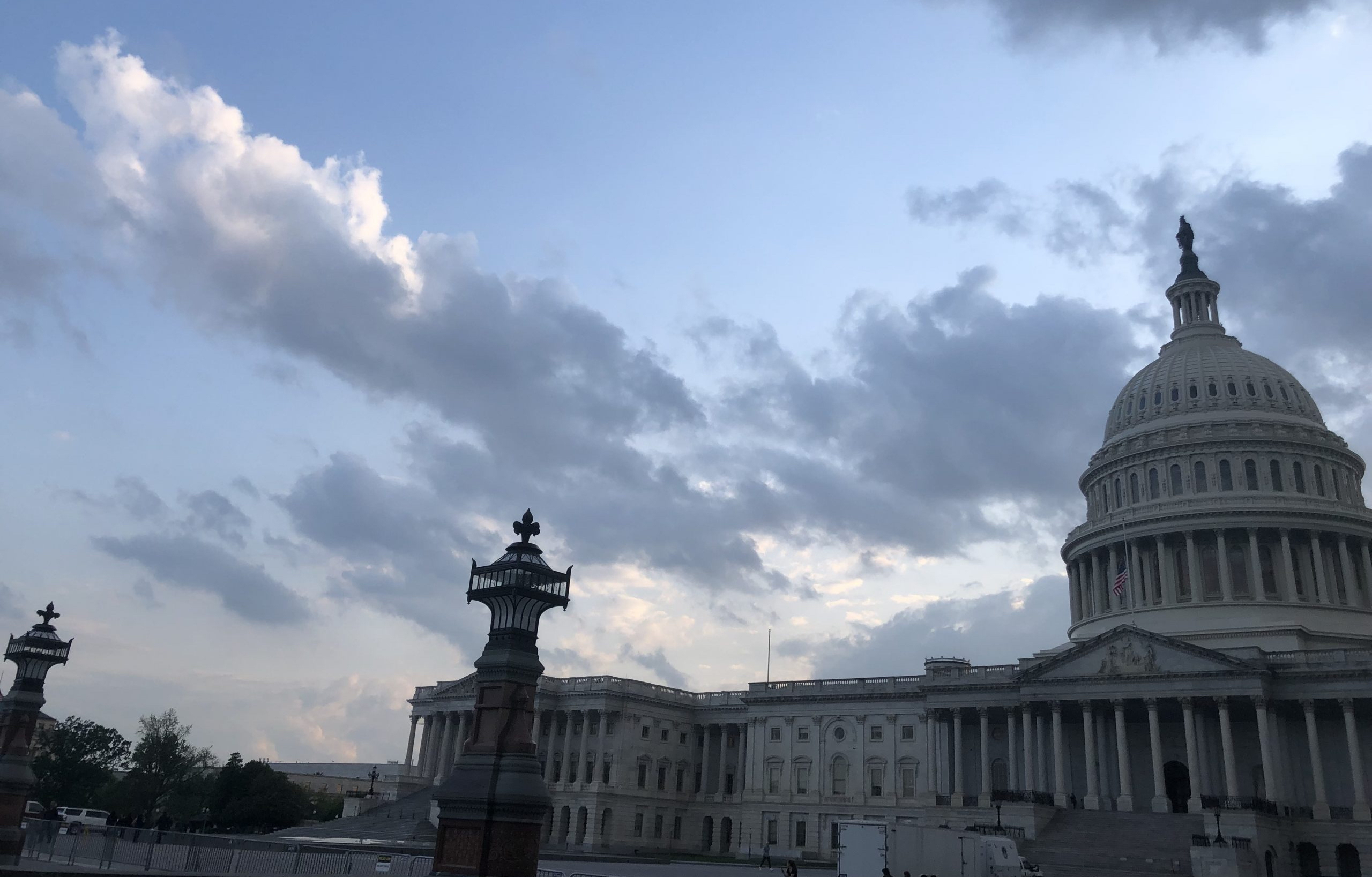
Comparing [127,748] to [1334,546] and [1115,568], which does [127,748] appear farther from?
[1334,546]

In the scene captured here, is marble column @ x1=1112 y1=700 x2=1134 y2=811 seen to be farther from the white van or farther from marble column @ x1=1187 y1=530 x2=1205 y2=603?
the white van

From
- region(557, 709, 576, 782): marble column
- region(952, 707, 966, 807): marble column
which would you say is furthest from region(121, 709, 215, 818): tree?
region(952, 707, 966, 807): marble column

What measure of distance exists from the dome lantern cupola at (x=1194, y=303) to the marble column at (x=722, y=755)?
58.0m

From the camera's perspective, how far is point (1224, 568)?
80375 millimetres

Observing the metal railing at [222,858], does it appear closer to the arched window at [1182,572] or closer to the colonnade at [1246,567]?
the colonnade at [1246,567]

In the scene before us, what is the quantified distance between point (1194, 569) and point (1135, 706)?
56.3ft

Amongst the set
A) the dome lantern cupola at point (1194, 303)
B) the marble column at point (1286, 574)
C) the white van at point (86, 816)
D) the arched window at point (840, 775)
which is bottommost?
the white van at point (86, 816)

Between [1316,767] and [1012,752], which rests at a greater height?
[1012,752]

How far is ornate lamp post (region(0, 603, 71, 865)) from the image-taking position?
108ft

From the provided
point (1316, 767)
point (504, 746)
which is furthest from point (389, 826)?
point (504, 746)

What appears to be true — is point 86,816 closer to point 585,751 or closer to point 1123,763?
point 585,751

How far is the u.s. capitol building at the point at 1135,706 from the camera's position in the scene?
6500cm

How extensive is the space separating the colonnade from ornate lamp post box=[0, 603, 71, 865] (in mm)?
72105

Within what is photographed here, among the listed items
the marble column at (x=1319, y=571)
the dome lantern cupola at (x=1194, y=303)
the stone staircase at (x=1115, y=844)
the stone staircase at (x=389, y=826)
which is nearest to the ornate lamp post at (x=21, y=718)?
the stone staircase at (x=389, y=826)
